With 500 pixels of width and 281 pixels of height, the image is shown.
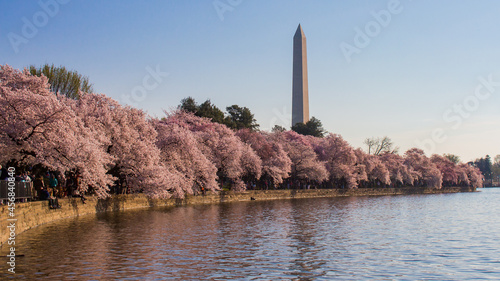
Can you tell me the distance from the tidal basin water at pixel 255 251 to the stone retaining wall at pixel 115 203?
2.85 feet

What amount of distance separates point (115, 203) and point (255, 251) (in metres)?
24.6

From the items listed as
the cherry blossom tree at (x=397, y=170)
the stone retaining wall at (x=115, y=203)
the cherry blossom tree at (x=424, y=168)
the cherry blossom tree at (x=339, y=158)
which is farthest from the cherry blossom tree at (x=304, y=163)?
the cherry blossom tree at (x=424, y=168)

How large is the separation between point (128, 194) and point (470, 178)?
115 m

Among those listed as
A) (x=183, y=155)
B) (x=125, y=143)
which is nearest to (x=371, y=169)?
(x=183, y=155)

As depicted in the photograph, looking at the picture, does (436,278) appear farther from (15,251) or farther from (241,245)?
(15,251)

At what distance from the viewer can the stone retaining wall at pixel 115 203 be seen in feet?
77.6

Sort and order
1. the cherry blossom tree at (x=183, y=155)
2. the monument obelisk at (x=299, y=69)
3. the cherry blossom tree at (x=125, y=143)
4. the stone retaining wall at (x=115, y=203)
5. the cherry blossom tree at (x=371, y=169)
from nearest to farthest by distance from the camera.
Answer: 1. the stone retaining wall at (x=115, y=203)
2. the cherry blossom tree at (x=125, y=143)
3. the cherry blossom tree at (x=183, y=155)
4. the monument obelisk at (x=299, y=69)
5. the cherry blossom tree at (x=371, y=169)

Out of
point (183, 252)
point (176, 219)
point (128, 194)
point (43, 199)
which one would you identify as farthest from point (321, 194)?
point (183, 252)

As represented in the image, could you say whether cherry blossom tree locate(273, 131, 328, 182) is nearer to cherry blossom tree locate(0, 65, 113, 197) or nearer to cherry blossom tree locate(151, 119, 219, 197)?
cherry blossom tree locate(151, 119, 219, 197)

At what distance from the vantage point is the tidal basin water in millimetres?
15164

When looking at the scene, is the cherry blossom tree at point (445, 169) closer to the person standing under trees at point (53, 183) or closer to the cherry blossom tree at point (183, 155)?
the cherry blossom tree at point (183, 155)

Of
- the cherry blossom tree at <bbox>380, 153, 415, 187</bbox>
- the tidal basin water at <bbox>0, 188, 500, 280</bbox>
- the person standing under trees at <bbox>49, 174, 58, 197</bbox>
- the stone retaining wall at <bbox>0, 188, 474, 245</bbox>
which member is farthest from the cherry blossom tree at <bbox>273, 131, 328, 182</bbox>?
the person standing under trees at <bbox>49, 174, 58, 197</bbox>

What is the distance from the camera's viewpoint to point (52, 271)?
15023 mm

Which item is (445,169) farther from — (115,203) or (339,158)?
(115,203)
